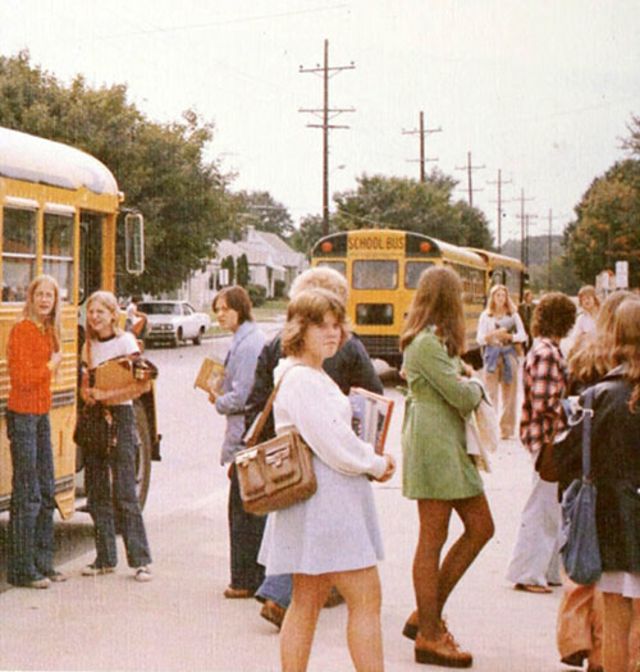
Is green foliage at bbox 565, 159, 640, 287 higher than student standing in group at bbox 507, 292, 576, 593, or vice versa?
green foliage at bbox 565, 159, 640, 287

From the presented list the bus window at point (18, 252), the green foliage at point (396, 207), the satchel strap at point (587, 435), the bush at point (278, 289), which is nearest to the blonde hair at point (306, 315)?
the satchel strap at point (587, 435)

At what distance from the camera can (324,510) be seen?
14.1 feet

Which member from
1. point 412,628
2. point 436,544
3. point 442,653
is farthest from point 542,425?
point 442,653

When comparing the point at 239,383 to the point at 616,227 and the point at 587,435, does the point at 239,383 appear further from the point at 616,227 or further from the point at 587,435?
the point at 616,227

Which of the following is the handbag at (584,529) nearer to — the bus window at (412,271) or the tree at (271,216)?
the bus window at (412,271)

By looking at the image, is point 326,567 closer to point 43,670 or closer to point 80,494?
point 43,670

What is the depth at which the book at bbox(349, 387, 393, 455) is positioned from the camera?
464 centimetres

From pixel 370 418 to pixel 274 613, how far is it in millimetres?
1724

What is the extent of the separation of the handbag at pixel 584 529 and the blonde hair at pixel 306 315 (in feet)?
→ 3.01

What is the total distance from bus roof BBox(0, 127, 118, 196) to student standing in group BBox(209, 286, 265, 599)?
1382 millimetres

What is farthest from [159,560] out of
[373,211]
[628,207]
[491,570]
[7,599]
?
[373,211]

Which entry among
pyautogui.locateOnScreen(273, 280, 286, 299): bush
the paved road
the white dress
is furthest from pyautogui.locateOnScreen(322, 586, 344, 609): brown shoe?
pyautogui.locateOnScreen(273, 280, 286, 299): bush

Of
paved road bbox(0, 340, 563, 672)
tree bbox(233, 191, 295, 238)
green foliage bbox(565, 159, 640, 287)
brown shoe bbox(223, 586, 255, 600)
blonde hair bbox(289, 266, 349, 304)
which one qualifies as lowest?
paved road bbox(0, 340, 563, 672)

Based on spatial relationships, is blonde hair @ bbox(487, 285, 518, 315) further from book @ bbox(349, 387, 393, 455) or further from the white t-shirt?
book @ bbox(349, 387, 393, 455)
